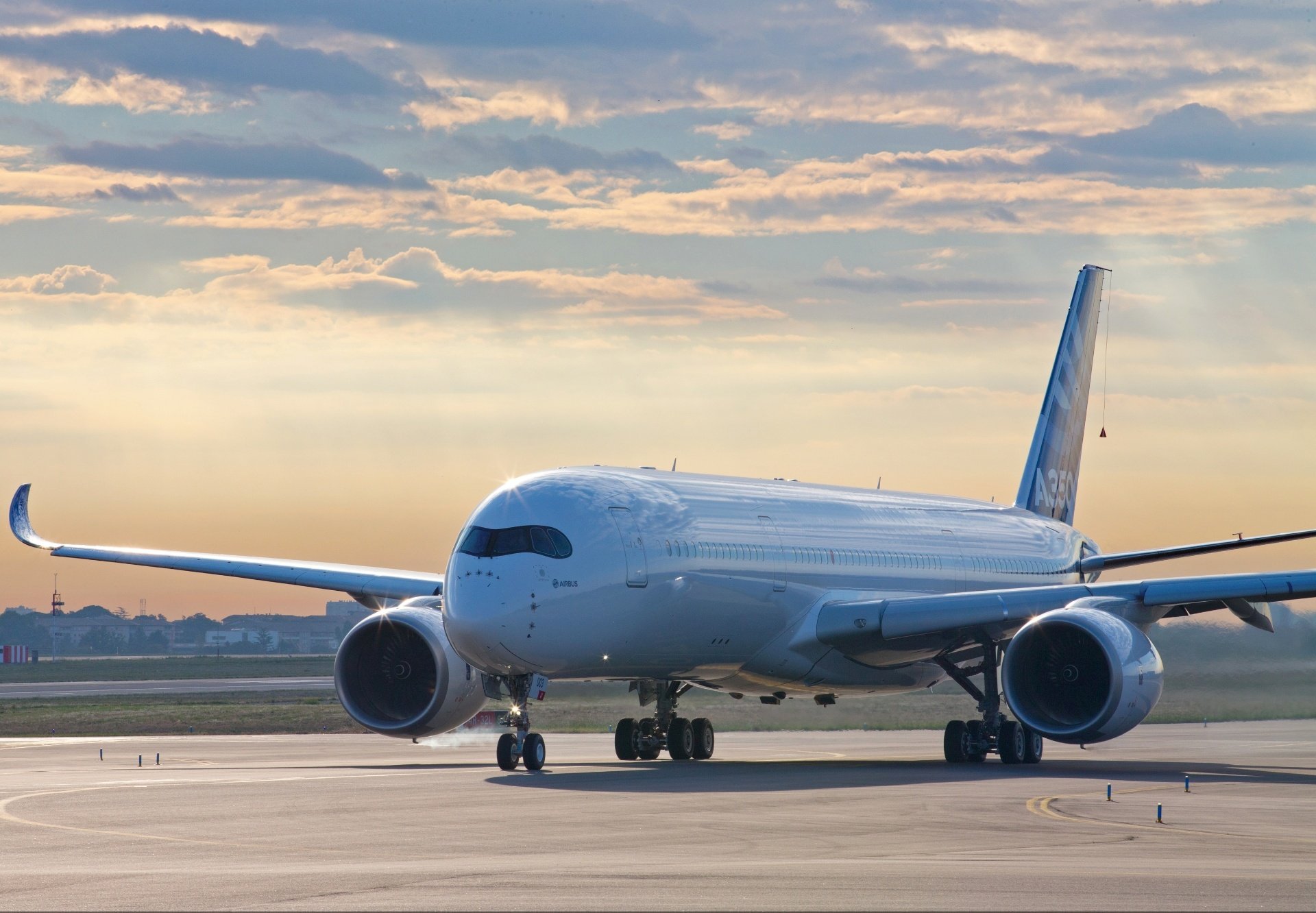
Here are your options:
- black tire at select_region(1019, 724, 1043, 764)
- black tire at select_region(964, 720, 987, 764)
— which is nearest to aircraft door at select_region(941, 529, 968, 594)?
black tire at select_region(964, 720, 987, 764)

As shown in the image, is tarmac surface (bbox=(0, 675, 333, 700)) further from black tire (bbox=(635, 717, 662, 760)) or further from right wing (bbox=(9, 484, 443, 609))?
black tire (bbox=(635, 717, 662, 760))

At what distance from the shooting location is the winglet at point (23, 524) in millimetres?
38375

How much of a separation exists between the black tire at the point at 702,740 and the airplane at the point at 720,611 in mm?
52

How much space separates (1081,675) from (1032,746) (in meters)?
1.93

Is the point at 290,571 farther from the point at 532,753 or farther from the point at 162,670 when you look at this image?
the point at 162,670

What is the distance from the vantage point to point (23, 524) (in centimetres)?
3906

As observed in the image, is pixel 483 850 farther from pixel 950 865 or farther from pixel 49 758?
pixel 49 758

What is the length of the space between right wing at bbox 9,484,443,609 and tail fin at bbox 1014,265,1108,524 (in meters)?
16.2

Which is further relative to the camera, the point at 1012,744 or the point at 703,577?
the point at 1012,744

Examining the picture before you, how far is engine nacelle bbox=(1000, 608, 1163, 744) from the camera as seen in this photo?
1137 inches

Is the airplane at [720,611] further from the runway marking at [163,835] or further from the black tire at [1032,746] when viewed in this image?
the runway marking at [163,835]

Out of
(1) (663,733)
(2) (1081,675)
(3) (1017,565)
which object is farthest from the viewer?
(3) (1017,565)

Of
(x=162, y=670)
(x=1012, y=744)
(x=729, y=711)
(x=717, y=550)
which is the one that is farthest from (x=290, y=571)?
(x=162, y=670)

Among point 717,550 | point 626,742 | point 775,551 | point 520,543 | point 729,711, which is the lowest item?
point 626,742
